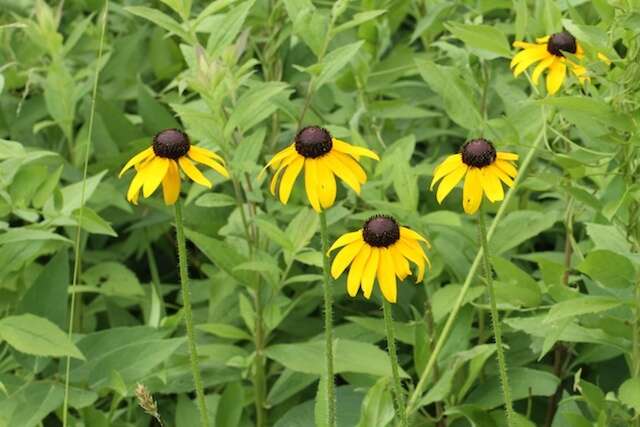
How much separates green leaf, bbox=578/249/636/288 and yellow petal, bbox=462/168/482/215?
1.74 ft

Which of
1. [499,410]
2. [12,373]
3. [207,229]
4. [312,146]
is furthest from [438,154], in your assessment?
[312,146]

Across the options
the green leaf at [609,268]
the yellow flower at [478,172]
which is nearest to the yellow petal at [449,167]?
the yellow flower at [478,172]

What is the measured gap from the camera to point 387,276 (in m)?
1.92

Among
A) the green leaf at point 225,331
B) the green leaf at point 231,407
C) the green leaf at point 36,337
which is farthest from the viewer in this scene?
the green leaf at point 225,331

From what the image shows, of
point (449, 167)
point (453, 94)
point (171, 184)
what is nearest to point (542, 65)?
point (453, 94)

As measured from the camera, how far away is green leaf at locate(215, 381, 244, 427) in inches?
111

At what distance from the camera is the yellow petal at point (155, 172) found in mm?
1998

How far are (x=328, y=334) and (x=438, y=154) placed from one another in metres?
1.69

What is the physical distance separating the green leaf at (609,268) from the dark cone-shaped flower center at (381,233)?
2.08 ft

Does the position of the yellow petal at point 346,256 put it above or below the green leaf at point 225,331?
above

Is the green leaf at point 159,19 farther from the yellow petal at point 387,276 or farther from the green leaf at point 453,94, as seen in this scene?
the yellow petal at point 387,276

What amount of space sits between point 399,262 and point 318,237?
1.41 metres

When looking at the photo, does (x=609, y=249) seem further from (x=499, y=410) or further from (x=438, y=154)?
(x=438, y=154)

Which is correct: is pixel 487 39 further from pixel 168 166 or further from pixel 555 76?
pixel 168 166
